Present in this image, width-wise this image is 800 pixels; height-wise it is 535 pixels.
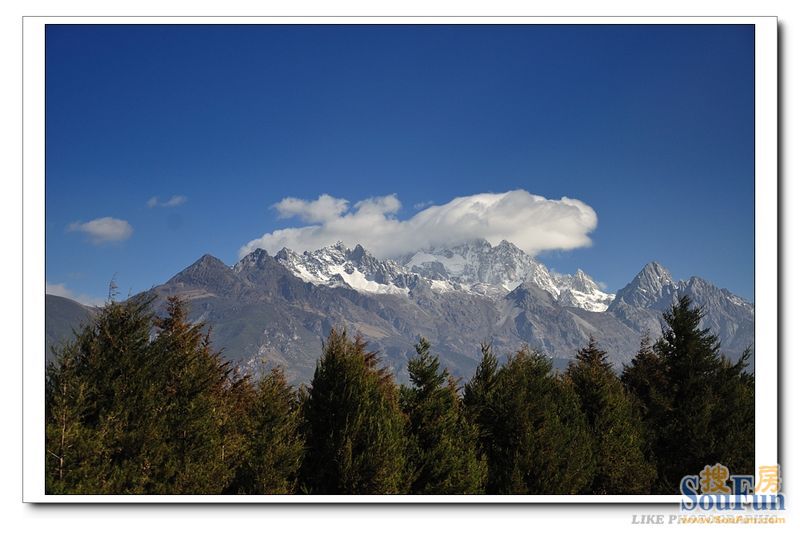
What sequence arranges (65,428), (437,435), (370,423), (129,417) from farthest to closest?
(437,435) < (370,423) < (129,417) < (65,428)

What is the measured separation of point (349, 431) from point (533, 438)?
14.2 ft

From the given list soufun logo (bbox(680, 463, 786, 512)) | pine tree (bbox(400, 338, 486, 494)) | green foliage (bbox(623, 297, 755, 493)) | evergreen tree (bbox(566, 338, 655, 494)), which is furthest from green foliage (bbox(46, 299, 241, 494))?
green foliage (bbox(623, 297, 755, 493))

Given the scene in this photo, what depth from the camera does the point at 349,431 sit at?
11.1 m

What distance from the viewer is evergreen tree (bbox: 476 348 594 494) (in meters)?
12.7

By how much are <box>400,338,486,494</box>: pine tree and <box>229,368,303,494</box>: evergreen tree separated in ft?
7.43

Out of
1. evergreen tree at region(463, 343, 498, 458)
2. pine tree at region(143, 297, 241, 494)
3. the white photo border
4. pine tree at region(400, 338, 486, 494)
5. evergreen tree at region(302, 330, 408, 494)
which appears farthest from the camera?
evergreen tree at region(463, 343, 498, 458)

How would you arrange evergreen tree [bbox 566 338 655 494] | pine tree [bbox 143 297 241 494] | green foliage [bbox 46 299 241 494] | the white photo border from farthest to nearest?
evergreen tree [bbox 566 338 655 494] < pine tree [bbox 143 297 241 494] < the white photo border < green foliage [bbox 46 299 241 494]

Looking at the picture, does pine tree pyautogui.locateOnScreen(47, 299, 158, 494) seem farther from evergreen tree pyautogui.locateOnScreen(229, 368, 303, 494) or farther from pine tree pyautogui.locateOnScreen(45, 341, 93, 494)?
evergreen tree pyautogui.locateOnScreen(229, 368, 303, 494)

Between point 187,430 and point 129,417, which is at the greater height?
point 129,417
